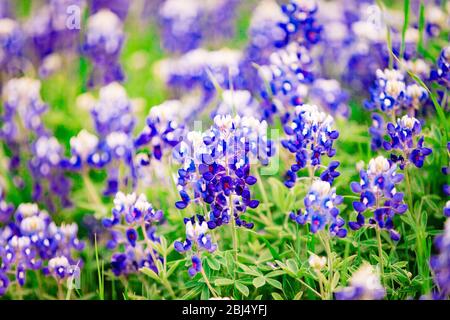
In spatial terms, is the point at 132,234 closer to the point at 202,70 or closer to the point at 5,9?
the point at 202,70

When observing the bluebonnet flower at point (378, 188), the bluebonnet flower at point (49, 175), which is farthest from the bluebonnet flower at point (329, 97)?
the bluebonnet flower at point (49, 175)

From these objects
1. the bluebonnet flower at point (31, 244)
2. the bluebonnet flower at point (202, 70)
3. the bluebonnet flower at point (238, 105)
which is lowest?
the bluebonnet flower at point (31, 244)

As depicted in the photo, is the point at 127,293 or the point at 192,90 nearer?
the point at 127,293

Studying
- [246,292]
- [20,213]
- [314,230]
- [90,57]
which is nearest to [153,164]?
[20,213]

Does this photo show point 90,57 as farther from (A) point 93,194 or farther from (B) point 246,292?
(B) point 246,292

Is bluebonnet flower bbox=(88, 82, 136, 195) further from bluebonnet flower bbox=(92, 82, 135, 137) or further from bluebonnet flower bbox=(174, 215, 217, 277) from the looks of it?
bluebonnet flower bbox=(174, 215, 217, 277)

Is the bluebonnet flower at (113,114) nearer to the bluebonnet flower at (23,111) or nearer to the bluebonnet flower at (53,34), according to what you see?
the bluebonnet flower at (23,111)

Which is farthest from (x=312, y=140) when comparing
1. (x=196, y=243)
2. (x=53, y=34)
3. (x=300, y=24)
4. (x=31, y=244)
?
(x=53, y=34)
